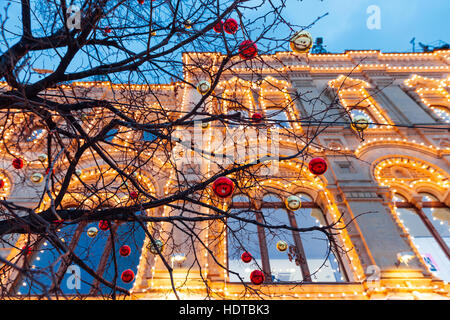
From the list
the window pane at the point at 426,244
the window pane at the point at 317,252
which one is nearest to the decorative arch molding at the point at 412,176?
the window pane at the point at 426,244

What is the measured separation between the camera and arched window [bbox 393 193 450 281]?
20.7 feet

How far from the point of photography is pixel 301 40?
3.59 meters

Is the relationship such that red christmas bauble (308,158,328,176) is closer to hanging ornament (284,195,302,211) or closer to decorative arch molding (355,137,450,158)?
hanging ornament (284,195,302,211)

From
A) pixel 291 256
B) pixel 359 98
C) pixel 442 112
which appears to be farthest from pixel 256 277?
pixel 442 112

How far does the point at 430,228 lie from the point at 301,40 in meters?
6.80

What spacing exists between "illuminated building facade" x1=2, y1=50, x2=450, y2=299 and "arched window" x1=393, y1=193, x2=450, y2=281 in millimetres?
29

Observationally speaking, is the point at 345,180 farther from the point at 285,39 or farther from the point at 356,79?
the point at 356,79

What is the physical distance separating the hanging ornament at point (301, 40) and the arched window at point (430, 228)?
238 inches

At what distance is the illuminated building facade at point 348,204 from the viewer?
5203 mm

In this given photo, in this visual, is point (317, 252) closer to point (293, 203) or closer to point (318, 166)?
point (293, 203)

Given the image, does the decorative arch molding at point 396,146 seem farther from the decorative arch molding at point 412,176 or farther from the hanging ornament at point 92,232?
the hanging ornament at point 92,232

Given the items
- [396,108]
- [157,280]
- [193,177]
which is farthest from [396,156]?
[157,280]

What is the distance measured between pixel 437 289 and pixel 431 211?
3083 mm

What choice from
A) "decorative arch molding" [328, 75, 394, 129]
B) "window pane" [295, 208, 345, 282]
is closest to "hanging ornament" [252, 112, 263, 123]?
"window pane" [295, 208, 345, 282]
